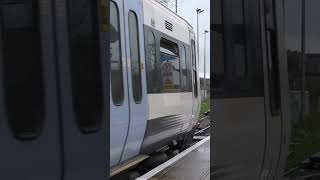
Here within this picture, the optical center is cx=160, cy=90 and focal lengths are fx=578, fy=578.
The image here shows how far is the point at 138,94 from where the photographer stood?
27.2 feet

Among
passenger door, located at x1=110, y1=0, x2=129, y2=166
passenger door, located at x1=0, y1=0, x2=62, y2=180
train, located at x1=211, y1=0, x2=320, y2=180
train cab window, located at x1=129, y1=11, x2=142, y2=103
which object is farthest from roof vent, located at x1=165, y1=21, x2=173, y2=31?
passenger door, located at x1=0, y1=0, x2=62, y2=180

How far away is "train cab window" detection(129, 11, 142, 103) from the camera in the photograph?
8055 mm

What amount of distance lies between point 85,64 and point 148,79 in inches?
271

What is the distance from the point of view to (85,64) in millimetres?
2041

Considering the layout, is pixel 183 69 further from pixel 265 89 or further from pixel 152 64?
pixel 265 89

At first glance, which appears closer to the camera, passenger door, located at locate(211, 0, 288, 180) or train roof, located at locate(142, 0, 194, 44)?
passenger door, located at locate(211, 0, 288, 180)

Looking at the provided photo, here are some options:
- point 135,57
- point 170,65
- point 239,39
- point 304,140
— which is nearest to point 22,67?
point 239,39

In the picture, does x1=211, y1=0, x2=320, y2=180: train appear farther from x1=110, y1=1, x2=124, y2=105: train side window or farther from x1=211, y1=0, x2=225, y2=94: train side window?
x1=110, y1=1, x2=124, y2=105: train side window

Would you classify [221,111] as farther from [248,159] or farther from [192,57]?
[192,57]

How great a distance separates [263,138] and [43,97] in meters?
0.95

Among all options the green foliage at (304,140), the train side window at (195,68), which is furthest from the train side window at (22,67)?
the train side window at (195,68)

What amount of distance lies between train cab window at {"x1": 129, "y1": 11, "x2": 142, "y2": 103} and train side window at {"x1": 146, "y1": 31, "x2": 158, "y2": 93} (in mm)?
551

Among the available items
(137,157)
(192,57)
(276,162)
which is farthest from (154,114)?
(276,162)

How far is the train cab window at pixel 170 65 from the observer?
1011 cm
